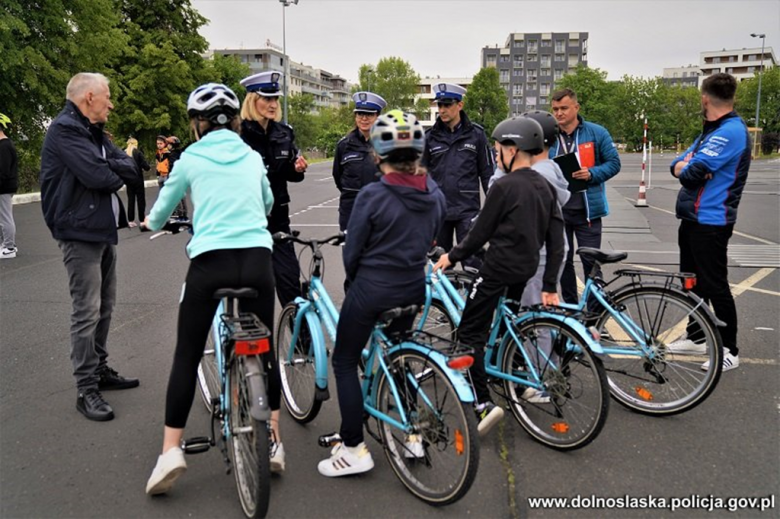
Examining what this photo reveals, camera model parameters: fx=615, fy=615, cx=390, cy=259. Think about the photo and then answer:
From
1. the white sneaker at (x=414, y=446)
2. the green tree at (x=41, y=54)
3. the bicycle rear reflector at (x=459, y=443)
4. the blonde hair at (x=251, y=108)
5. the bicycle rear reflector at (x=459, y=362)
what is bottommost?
the white sneaker at (x=414, y=446)

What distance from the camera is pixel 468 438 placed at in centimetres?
279

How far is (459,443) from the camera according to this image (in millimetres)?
2855

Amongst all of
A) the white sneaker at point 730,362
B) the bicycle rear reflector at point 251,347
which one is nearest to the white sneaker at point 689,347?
the white sneaker at point 730,362

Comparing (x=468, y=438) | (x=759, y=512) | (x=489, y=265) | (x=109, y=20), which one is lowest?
(x=759, y=512)

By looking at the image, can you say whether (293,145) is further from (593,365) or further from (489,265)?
(593,365)

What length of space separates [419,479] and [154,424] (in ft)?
6.08

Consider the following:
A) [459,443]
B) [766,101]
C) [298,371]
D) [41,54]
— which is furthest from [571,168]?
[766,101]

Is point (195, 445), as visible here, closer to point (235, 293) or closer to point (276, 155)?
point (235, 293)

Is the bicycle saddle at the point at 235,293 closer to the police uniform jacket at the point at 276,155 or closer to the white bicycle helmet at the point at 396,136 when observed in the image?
the white bicycle helmet at the point at 396,136

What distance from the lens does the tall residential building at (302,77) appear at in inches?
4685

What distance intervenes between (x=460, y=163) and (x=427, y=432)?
3.13 metres

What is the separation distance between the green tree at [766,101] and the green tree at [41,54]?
7877 cm

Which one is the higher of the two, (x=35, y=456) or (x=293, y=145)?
(x=293, y=145)

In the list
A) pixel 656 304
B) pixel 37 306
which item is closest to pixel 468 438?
pixel 656 304
